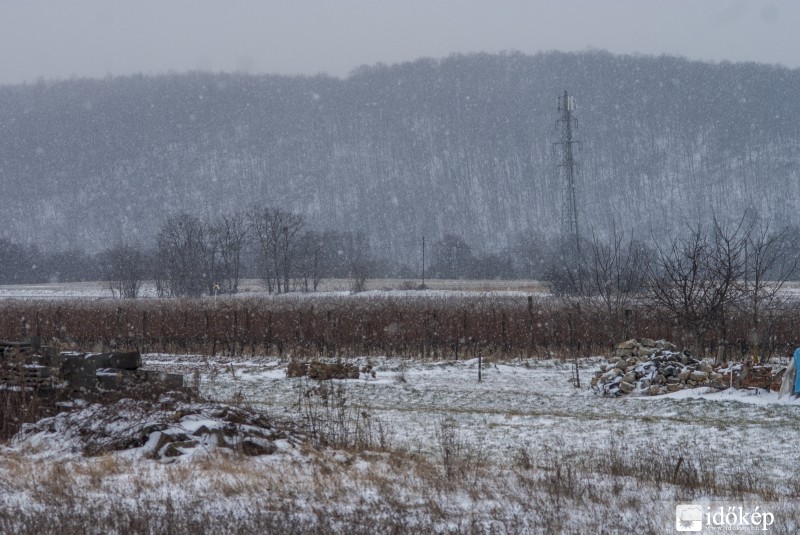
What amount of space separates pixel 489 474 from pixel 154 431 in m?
4.06

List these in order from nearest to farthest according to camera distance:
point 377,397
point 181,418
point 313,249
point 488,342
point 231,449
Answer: point 231,449 → point 181,418 → point 377,397 → point 488,342 → point 313,249

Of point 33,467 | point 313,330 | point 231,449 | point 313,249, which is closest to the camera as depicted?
point 33,467

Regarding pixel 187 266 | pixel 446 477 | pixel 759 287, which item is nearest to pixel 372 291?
pixel 187 266

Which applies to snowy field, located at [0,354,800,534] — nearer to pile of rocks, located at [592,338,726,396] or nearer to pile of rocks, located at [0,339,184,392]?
pile of rocks, located at [0,339,184,392]

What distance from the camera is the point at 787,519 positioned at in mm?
7215

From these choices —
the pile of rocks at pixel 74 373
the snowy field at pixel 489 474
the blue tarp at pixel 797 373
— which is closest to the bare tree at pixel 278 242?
the blue tarp at pixel 797 373

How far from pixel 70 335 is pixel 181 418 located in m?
23.0

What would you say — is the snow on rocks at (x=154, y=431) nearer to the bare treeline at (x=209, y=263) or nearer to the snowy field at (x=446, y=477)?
the snowy field at (x=446, y=477)

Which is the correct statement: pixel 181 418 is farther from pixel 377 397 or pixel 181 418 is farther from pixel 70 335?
pixel 70 335

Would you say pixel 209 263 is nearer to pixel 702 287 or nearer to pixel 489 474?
pixel 702 287

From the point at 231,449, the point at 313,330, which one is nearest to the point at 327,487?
the point at 231,449

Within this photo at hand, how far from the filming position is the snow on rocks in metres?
9.83

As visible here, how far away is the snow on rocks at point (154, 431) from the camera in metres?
9.83

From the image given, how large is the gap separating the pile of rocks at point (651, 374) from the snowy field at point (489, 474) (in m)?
1.94
